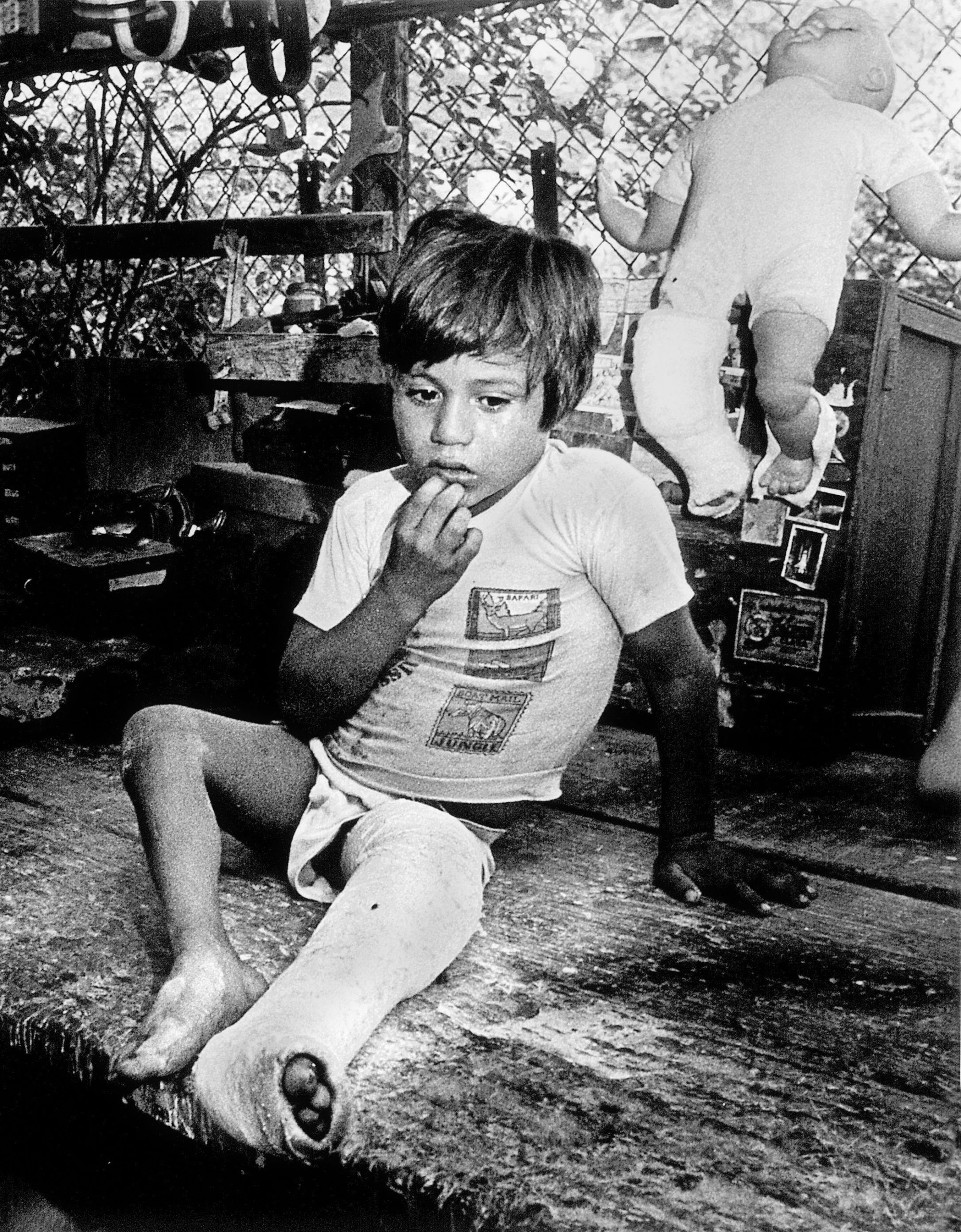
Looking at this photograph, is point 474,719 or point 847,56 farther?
point 847,56

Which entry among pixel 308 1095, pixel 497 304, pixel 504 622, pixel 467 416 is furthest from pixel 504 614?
pixel 308 1095

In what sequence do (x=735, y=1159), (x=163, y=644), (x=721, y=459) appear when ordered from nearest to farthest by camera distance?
1. (x=735, y=1159)
2. (x=721, y=459)
3. (x=163, y=644)

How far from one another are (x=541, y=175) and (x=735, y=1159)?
1731 mm

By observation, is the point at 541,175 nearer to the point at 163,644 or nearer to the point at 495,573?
the point at 495,573

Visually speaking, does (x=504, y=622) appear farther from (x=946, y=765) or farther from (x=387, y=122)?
(x=387, y=122)

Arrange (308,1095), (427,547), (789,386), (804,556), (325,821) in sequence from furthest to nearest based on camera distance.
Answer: (804,556) → (789,386) → (325,821) → (427,547) → (308,1095)

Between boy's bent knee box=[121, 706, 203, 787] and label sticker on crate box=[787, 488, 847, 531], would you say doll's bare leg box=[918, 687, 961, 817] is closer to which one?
boy's bent knee box=[121, 706, 203, 787]

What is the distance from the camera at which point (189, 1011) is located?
960mm

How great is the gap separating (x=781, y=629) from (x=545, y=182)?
0.95 meters

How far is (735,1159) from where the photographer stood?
32.9 inches

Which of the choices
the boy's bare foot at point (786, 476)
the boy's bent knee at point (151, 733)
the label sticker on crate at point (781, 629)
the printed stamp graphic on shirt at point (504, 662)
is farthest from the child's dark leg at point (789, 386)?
the boy's bent knee at point (151, 733)

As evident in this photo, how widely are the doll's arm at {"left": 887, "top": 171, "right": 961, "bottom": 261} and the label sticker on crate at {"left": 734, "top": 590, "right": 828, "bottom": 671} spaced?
1.90 ft

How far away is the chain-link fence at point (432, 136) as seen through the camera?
6.48 ft

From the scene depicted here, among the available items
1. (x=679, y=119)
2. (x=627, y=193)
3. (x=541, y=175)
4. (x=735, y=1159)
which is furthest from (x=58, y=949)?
(x=679, y=119)
